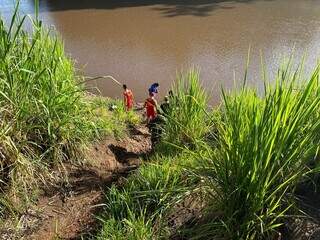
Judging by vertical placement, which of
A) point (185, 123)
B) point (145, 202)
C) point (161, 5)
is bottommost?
point (145, 202)

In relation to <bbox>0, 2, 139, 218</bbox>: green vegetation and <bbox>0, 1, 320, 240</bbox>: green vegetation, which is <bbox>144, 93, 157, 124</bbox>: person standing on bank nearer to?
<bbox>0, 1, 320, 240</bbox>: green vegetation

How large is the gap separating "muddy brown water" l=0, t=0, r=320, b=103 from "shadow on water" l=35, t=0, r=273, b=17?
3 centimetres

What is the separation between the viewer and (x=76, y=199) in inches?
139

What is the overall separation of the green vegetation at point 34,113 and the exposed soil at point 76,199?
0.42ft

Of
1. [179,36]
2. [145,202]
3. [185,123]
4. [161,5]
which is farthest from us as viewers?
[161,5]

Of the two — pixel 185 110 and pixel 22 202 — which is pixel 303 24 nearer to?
pixel 185 110

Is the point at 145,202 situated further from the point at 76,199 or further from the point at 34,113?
the point at 34,113

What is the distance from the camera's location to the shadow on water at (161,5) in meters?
13.2

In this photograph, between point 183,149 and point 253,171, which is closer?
point 253,171

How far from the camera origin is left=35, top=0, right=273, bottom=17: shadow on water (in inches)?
521

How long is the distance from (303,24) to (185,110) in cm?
837

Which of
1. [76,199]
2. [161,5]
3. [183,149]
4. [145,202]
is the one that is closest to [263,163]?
[183,149]

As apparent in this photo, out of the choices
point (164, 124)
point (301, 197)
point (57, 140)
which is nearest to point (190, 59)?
point (164, 124)

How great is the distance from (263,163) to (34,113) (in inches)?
71.3
